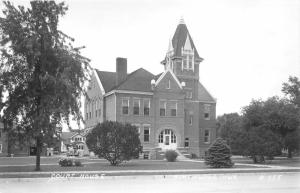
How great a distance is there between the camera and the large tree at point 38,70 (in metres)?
27.2

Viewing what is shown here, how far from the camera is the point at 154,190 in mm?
17109

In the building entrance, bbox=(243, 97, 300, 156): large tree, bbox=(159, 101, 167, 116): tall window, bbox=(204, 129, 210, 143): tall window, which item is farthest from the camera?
bbox=(204, 129, 210, 143): tall window

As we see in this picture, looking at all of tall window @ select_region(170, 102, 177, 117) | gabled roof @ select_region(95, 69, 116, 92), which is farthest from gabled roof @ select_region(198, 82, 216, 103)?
gabled roof @ select_region(95, 69, 116, 92)

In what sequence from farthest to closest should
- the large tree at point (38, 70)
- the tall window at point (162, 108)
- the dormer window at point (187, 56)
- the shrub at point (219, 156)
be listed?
1. the dormer window at point (187, 56)
2. the tall window at point (162, 108)
3. the shrub at point (219, 156)
4. the large tree at point (38, 70)

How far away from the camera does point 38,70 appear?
1125 inches

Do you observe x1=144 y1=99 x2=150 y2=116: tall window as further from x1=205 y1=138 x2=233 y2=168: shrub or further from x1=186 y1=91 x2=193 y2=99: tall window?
x1=205 y1=138 x2=233 y2=168: shrub

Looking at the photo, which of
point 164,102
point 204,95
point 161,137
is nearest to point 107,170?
point 161,137

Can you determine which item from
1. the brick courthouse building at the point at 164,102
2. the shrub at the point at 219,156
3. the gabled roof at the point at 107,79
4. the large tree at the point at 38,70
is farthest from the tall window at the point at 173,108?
the large tree at the point at 38,70

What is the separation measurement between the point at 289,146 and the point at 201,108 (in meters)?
17.3

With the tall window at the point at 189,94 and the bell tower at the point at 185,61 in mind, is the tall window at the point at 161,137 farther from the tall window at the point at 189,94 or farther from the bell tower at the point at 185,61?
the tall window at the point at 189,94

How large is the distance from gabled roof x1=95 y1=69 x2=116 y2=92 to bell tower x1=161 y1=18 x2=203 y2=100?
7584 mm

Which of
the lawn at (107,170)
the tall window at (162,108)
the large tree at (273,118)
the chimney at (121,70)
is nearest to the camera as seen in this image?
the lawn at (107,170)

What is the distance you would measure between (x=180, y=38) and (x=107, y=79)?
11.4 meters

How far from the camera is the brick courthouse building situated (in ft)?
176
